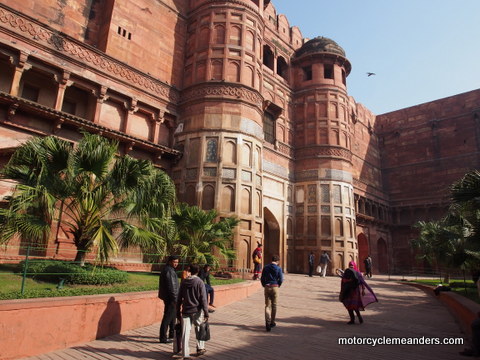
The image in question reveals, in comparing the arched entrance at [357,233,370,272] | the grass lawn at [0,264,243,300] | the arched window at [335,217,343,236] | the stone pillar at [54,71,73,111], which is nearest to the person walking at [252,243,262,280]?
the grass lawn at [0,264,243,300]

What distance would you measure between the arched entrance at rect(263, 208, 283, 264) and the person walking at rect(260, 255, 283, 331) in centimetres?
1381

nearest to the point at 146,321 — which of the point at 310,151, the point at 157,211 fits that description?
the point at 157,211

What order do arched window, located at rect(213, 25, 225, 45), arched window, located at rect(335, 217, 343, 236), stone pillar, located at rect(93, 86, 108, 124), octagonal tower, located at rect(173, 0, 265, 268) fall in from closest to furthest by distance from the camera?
1. stone pillar, located at rect(93, 86, 108, 124)
2. octagonal tower, located at rect(173, 0, 265, 268)
3. arched window, located at rect(213, 25, 225, 45)
4. arched window, located at rect(335, 217, 343, 236)

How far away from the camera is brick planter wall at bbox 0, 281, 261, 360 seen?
16.4 feet

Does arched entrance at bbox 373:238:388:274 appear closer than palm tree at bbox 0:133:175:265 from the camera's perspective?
No

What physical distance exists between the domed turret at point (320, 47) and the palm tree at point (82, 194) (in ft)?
67.1

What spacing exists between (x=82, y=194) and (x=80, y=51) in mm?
8977

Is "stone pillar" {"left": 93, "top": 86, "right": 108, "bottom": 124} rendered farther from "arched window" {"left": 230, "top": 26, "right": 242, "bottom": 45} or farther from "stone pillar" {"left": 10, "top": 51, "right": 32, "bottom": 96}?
"arched window" {"left": 230, "top": 26, "right": 242, "bottom": 45}

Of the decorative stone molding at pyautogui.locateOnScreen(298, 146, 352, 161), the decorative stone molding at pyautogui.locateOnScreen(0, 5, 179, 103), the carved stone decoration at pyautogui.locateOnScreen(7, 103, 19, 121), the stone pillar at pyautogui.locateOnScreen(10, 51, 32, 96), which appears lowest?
the carved stone decoration at pyautogui.locateOnScreen(7, 103, 19, 121)

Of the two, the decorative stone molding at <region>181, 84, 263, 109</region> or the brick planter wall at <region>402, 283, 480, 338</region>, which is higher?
the decorative stone molding at <region>181, 84, 263, 109</region>

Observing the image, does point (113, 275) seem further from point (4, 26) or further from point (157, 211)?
point (4, 26)

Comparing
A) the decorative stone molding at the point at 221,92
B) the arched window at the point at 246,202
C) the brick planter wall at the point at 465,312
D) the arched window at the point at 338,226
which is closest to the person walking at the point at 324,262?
the arched window at the point at 338,226

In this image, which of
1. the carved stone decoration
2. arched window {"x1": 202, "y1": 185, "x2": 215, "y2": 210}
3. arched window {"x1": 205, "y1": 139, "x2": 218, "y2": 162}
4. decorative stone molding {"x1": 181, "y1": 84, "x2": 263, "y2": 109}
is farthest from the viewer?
decorative stone molding {"x1": 181, "y1": 84, "x2": 263, "y2": 109}

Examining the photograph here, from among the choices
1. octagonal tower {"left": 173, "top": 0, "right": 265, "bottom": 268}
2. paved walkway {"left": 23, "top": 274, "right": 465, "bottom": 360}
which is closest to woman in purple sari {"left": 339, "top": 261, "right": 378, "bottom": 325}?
paved walkway {"left": 23, "top": 274, "right": 465, "bottom": 360}
